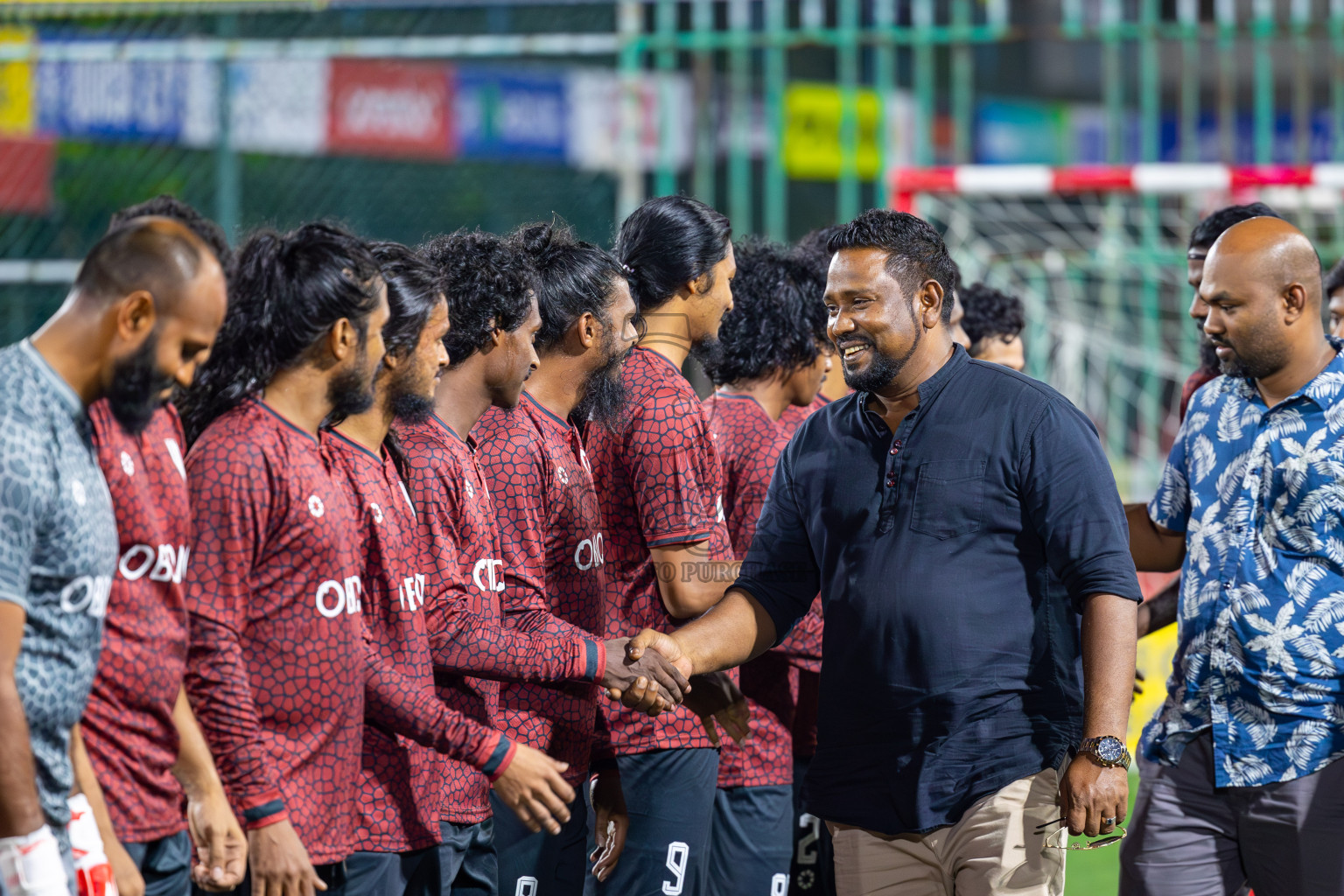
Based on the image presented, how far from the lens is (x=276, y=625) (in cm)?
266

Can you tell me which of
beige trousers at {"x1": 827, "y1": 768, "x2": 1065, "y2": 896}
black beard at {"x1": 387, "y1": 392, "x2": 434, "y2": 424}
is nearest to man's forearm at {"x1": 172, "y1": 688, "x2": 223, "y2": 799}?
black beard at {"x1": 387, "y1": 392, "x2": 434, "y2": 424}

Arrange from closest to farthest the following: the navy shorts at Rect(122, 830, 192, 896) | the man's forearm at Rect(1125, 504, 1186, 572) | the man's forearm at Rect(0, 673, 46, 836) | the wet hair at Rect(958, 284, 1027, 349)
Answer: the man's forearm at Rect(0, 673, 46, 836) < the navy shorts at Rect(122, 830, 192, 896) < the man's forearm at Rect(1125, 504, 1186, 572) < the wet hair at Rect(958, 284, 1027, 349)

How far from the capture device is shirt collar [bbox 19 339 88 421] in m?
2.22

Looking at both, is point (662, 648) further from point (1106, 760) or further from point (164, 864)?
point (164, 864)

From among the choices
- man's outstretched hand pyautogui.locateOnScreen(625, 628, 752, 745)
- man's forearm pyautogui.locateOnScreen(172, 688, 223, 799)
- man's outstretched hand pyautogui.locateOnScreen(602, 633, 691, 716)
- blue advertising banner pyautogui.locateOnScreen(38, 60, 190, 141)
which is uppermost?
blue advertising banner pyautogui.locateOnScreen(38, 60, 190, 141)

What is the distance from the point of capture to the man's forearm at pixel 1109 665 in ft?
9.74

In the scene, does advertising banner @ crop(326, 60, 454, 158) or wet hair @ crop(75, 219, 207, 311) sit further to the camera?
advertising banner @ crop(326, 60, 454, 158)

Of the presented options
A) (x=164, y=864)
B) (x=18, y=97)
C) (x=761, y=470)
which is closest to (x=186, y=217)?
(x=164, y=864)

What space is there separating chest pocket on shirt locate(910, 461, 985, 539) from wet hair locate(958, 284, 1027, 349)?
2165mm

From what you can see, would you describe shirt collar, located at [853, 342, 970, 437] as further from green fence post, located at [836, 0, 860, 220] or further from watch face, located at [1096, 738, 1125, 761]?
green fence post, located at [836, 0, 860, 220]

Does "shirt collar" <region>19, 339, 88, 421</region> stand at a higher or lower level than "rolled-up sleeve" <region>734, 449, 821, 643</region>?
higher

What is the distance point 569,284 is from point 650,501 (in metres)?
0.56

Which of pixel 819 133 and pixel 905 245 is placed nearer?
pixel 905 245

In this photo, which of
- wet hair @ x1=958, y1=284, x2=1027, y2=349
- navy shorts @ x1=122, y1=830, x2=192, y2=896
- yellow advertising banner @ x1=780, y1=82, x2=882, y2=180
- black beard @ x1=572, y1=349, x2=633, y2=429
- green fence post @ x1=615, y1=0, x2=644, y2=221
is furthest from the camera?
yellow advertising banner @ x1=780, y1=82, x2=882, y2=180
